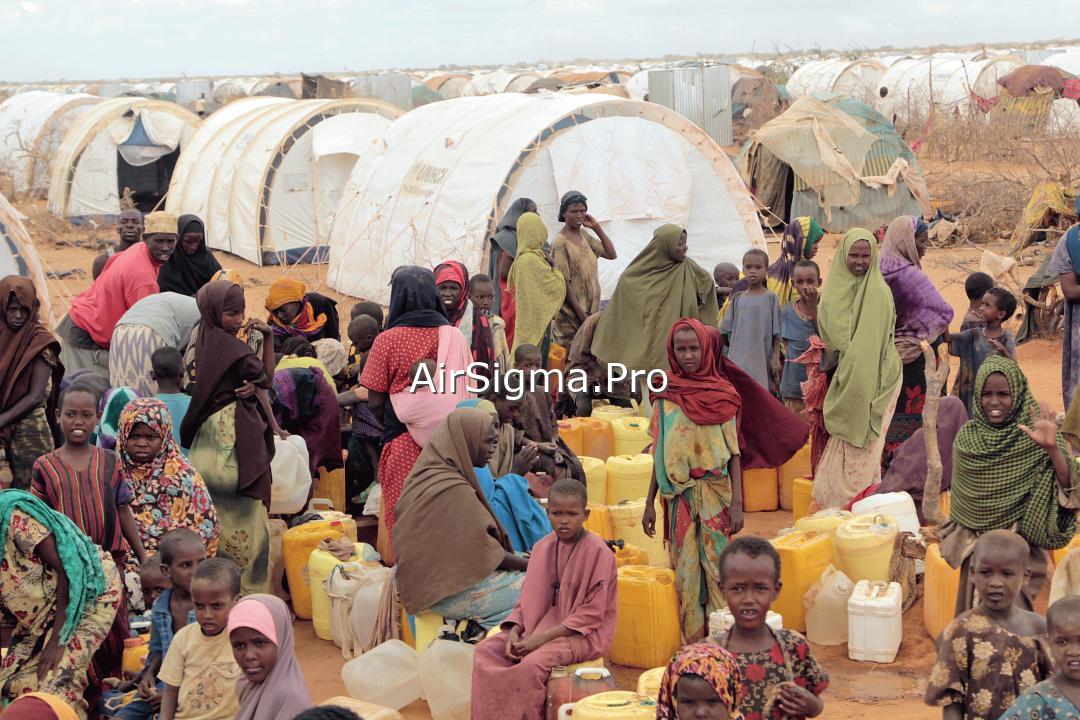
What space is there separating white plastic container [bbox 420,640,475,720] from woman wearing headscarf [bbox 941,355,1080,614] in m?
1.86

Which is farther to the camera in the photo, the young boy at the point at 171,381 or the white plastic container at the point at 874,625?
the young boy at the point at 171,381

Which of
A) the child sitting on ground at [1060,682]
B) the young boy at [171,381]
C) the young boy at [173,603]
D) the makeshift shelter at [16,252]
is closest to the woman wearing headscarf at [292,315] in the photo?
the young boy at [171,381]

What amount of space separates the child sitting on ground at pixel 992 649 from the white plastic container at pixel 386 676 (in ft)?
7.49

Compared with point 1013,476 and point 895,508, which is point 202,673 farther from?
point 895,508

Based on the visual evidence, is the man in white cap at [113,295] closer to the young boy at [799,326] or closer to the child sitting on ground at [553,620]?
the young boy at [799,326]

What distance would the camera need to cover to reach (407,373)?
6.07 m

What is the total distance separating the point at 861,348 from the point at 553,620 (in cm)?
289

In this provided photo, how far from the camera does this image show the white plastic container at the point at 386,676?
512 centimetres

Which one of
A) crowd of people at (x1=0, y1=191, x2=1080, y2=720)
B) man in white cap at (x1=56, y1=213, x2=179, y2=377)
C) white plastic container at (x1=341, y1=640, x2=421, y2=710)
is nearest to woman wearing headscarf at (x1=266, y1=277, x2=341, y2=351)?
crowd of people at (x1=0, y1=191, x2=1080, y2=720)

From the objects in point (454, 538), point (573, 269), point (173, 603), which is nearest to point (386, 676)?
point (454, 538)

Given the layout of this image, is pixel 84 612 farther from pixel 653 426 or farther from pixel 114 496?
pixel 653 426

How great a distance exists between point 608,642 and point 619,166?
885 cm

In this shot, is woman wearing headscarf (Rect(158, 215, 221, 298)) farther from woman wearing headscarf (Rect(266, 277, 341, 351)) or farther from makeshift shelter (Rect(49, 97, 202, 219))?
makeshift shelter (Rect(49, 97, 202, 219))

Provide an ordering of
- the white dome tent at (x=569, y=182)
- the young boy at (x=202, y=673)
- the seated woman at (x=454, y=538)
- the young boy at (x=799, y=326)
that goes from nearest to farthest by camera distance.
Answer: the young boy at (x=202, y=673)
the seated woman at (x=454, y=538)
the young boy at (x=799, y=326)
the white dome tent at (x=569, y=182)
